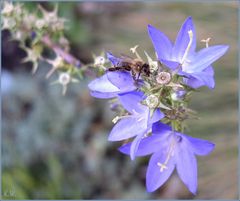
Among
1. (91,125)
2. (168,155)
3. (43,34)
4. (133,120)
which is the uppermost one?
(43,34)

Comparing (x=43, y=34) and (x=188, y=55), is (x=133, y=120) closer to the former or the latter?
(x=188, y=55)

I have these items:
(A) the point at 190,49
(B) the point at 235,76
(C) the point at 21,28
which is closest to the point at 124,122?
(A) the point at 190,49

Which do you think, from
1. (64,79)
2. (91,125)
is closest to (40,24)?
(64,79)

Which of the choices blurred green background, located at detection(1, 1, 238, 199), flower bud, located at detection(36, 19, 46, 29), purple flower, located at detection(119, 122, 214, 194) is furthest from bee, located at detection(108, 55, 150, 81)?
blurred green background, located at detection(1, 1, 238, 199)

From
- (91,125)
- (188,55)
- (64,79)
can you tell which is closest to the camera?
(188,55)

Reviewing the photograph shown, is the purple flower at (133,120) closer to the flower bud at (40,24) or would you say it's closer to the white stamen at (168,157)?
the white stamen at (168,157)

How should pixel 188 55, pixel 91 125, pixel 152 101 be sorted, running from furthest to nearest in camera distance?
pixel 91 125, pixel 188 55, pixel 152 101

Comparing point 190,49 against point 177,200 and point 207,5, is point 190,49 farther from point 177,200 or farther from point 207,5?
point 207,5
